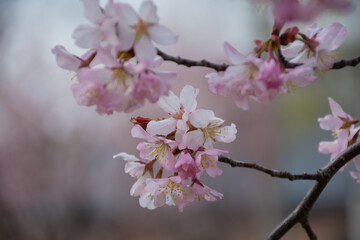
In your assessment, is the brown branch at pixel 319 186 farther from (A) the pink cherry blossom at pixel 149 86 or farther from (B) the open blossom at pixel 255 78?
(A) the pink cherry blossom at pixel 149 86

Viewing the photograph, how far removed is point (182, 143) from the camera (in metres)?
0.61

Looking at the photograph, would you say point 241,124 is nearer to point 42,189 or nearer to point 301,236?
point 301,236

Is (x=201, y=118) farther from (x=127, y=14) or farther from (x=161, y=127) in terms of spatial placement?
(x=127, y=14)

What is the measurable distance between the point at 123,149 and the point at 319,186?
5118 mm

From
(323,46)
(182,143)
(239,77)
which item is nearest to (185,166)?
(182,143)

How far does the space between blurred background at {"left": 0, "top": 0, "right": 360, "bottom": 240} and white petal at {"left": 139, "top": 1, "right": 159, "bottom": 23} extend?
4.07 feet

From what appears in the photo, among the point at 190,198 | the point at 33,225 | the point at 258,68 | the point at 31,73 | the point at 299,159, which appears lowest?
the point at 299,159

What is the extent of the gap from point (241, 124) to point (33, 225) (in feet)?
14.5

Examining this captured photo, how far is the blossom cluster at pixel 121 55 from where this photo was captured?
0.46 m

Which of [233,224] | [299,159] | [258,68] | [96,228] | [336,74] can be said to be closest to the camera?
[258,68]

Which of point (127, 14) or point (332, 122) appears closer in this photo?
point (127, 14)

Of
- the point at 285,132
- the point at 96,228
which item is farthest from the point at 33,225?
the point at 285,132

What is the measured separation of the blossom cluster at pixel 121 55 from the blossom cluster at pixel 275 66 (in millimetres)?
94

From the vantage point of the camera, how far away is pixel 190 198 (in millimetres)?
663
